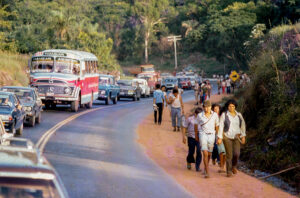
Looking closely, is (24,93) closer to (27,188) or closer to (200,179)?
(200,179)

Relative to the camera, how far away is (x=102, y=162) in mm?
14938

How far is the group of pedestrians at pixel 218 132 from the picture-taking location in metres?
13.1

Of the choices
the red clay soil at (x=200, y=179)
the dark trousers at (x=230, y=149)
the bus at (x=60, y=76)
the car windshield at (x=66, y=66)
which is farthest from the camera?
the car windshield at (x=66, y=66)

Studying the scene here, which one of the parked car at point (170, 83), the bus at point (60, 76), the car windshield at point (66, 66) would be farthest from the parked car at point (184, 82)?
the car windshield at point (66, 66)

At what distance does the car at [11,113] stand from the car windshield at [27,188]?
514 inches

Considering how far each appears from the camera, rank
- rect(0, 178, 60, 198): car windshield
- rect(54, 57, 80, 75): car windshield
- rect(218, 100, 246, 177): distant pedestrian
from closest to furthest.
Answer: rect(0, 178, 60, 198): car windshield, rect(218, 100, 246, 177): distant pedestrian, rect(54, 57, 80, 75): car windshield

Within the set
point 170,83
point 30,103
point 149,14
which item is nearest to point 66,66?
point 30,103

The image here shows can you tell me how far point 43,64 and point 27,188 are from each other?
990 inches

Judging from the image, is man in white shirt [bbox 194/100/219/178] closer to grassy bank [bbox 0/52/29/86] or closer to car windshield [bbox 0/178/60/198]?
car windshield [bbox 0/178/60/198]

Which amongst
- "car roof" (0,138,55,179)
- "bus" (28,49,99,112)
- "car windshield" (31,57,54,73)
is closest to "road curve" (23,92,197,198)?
"bus" (28,49,99,112)

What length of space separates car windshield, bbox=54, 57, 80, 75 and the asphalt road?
412cm

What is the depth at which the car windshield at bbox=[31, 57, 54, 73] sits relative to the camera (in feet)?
96.0

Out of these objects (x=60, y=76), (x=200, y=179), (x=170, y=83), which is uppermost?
(x=60, y=76)

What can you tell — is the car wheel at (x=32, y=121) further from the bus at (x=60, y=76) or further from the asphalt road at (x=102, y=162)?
the bus at (x=60, y=76)
